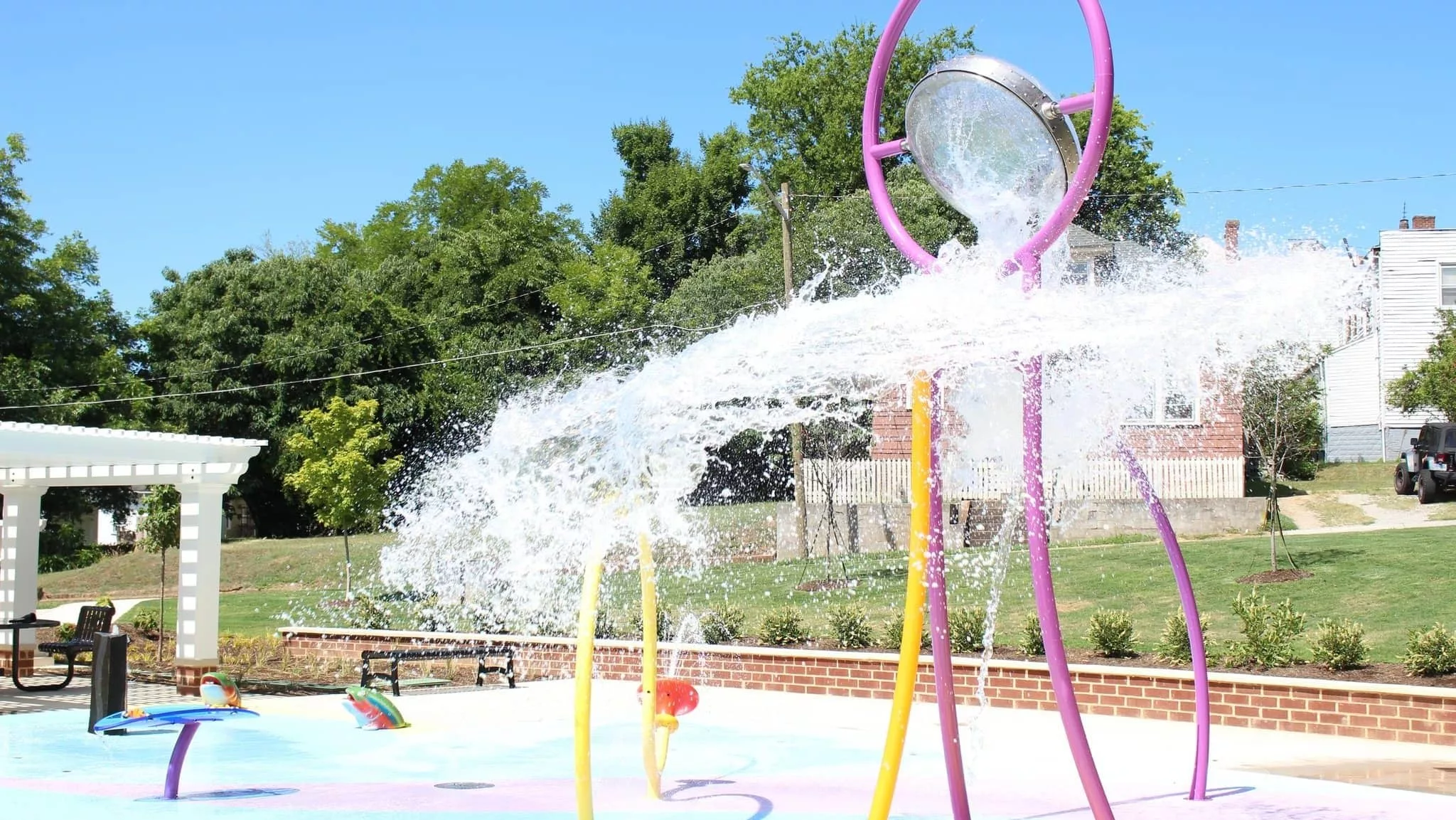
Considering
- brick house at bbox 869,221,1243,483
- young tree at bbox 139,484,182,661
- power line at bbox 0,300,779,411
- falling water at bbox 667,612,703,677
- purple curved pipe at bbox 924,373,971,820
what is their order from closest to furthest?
purple curved pipe at bbox 924,373,971,820 < falling water at bbox 667,612,703,677 < young tree at bbox 139,484,182,661 < brick house at bbox 869,221,1243,483 < power line at bbox 0,300,779,411

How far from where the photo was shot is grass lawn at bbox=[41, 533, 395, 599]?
3159 cm

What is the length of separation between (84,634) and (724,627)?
7.95m

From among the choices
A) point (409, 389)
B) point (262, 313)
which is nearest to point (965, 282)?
point (409, 389)

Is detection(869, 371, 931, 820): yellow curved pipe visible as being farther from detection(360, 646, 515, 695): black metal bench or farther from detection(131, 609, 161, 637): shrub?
detection(131, 609, 161, 637): shrub

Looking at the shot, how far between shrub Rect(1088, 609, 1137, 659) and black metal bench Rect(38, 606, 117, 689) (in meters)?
11.0

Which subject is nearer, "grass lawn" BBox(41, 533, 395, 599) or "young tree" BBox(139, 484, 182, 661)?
"young tree" BBox(139, 484, 182, 661)

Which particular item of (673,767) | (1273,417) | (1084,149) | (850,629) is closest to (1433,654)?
(850,629)

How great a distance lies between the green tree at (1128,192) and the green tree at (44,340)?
32.5 meters

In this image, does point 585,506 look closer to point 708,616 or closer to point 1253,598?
point 1253,598

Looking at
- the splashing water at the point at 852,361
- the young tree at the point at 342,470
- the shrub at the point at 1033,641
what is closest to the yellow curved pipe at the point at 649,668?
the splashing water at the point at 852,361

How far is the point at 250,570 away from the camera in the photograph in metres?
32.9

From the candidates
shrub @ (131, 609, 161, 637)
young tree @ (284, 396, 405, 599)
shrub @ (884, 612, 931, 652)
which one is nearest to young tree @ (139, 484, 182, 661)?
shrub @ (131, 609, 161, 637)

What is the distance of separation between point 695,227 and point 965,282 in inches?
1842

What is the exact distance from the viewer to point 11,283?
44.0 metres
